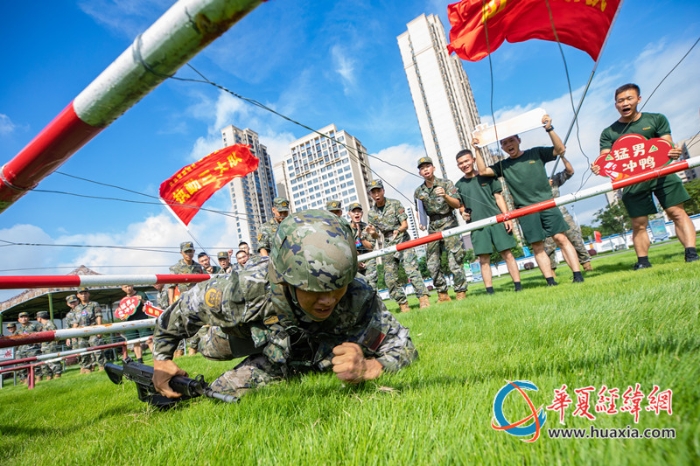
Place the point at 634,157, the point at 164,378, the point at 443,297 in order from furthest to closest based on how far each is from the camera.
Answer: the point at 443,297 < the point at 634,157 < the point at 164,378

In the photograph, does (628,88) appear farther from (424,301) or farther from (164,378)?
(164,378)

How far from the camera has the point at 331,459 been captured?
1106 millimetres

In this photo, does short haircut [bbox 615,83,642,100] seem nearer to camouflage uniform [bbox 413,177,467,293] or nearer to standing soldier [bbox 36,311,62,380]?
camouflage uniform [bbox 413,177,467,293]

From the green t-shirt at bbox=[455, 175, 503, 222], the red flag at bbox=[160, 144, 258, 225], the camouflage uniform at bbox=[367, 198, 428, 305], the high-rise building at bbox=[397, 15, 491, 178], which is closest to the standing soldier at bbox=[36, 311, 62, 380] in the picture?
the red flag at bbox=[160, 144, 258, 225]

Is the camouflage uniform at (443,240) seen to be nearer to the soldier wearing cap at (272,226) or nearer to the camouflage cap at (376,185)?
the camouflage cap at (376,185)

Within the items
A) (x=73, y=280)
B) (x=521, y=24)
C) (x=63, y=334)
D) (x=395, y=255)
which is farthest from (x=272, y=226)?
(x=521, y=24)

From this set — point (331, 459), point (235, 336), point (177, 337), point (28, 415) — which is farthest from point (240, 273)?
point (28, 415)

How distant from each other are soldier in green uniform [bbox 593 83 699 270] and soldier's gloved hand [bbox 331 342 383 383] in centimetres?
394

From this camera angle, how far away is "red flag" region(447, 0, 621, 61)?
188 inches

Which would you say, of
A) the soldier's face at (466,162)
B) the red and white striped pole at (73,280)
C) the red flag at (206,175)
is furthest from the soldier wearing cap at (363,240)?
the red flag at (206,175)

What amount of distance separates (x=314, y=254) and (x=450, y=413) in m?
1.00

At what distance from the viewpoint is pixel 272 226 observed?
7180mm

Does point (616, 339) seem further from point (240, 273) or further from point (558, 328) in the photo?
point (240, 273)

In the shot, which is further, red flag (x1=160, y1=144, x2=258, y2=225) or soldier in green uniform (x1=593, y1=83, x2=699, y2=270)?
red flag (x1=160, y1=144, x2=258, y2=225)
